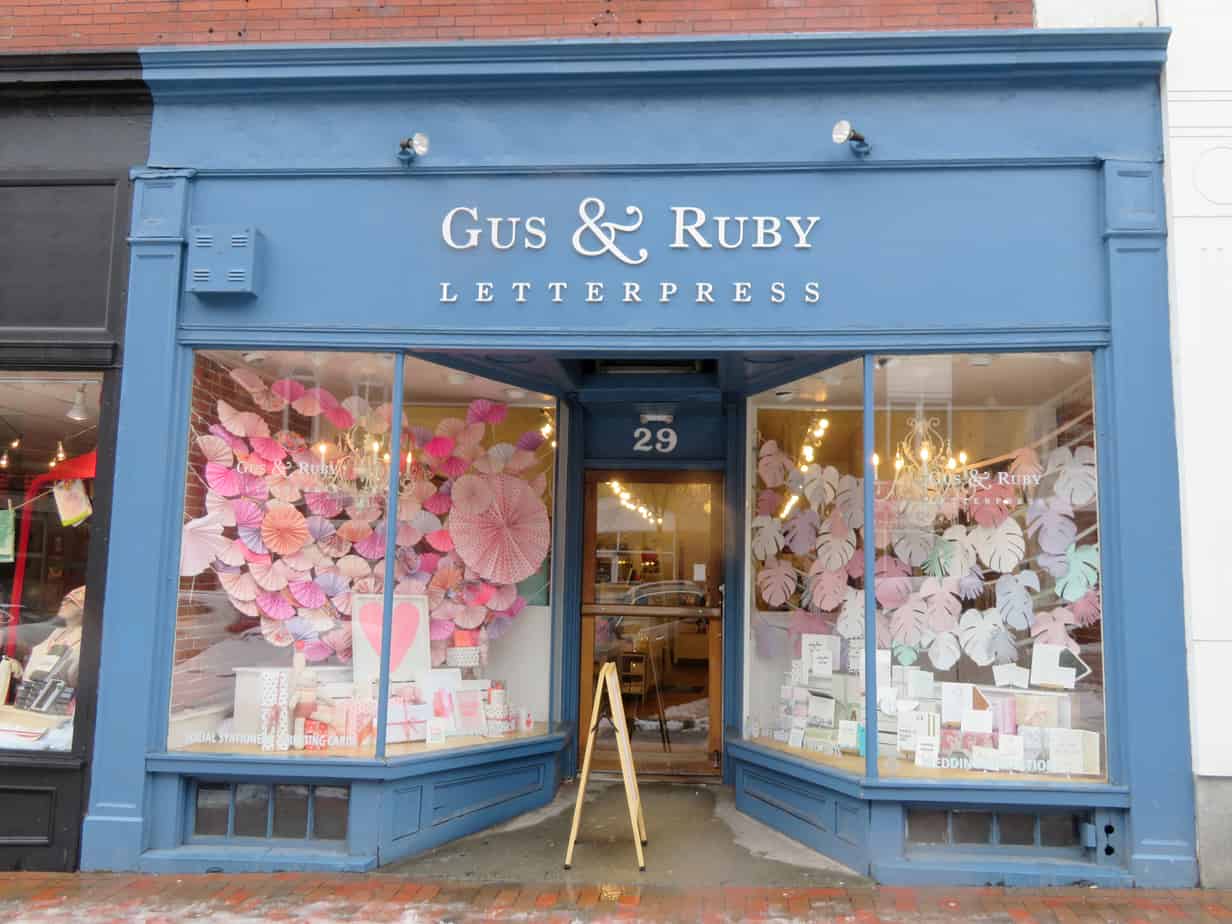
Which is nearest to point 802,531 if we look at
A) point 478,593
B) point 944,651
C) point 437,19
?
point 944,651

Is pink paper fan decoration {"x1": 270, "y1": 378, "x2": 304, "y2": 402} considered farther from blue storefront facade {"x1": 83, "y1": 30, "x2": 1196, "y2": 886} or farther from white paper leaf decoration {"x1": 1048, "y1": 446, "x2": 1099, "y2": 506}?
white paper leaf decoration {"x1": 1048, "y1": 446, "x2": 1099, "y2": 506}

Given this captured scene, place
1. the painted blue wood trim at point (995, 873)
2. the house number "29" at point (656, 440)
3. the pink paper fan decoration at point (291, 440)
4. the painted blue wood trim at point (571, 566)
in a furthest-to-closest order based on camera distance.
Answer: the house number "29" at point (656, 440) → the painted blue wood trim at point (571, 566) → the pink paper fan decoration at point (291, 440) → the painted blue wood trim at point (995, 873)

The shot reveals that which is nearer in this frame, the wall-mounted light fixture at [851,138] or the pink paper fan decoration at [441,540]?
the wall-mounted light fixture at [851,138]

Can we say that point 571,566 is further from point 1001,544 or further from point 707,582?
point 1001,544

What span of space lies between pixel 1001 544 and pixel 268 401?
4764mm

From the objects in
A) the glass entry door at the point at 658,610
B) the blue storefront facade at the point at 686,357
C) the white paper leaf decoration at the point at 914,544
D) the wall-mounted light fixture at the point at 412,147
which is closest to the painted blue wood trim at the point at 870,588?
the blue storefront facade at the point at 686,357

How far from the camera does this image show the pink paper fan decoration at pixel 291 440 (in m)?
6.32

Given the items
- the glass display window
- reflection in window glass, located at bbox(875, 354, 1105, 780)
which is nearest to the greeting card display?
the glass display window

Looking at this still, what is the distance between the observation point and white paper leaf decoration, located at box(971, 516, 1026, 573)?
5906 mm

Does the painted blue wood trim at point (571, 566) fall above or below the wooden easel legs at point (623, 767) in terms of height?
above

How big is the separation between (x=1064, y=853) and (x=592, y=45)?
549 cm

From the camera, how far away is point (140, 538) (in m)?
5.79

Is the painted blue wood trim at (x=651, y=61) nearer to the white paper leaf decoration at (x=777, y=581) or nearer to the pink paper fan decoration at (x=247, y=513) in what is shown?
the pink paper fan decoration at (x=247, y=513)

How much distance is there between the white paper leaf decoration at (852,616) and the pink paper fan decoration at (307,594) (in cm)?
342
